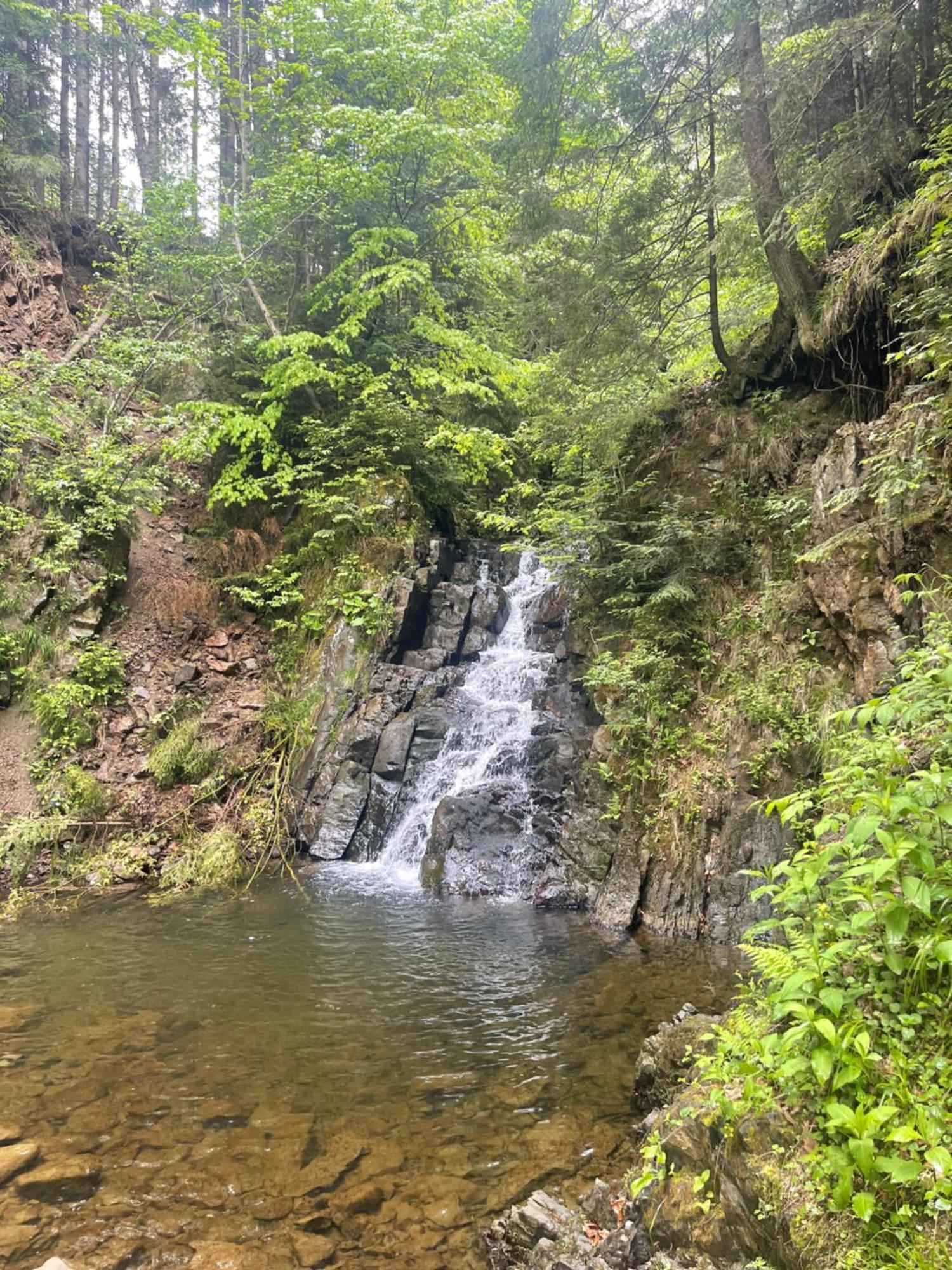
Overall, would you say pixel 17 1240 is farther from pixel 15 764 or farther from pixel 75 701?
pixel 75 701

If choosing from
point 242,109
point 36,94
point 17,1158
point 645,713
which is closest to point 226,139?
point 36,94

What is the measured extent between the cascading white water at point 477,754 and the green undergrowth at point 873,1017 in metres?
6.98

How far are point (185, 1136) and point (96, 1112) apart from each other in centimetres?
67

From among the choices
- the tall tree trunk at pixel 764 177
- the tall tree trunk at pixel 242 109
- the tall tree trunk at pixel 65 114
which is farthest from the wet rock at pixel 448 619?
the tall tree trunk at pixel 65 114

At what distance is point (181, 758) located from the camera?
10172mm

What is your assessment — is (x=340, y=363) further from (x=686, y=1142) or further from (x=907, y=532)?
(x=686, y=1142)

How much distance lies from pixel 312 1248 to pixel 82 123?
91.8ft

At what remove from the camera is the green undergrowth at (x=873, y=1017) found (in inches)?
73.3

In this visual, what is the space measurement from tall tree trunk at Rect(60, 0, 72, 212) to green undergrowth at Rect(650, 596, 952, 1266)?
79.5 ft

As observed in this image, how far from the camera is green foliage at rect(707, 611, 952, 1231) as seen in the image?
1.91m

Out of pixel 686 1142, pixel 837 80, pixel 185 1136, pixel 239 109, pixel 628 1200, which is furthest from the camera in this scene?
pixel 239 109

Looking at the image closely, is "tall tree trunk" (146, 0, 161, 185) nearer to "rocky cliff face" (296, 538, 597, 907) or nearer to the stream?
"rocky cliff face" (296, 538, 597, 907)

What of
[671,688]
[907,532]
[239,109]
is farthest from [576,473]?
[239,109]

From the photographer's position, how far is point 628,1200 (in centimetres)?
300
